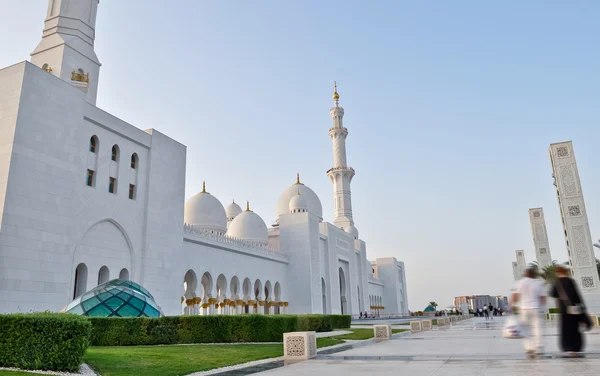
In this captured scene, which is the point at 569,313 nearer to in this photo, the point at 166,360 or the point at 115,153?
the point at 166,360

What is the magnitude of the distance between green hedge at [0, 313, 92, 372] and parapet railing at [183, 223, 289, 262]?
1776cm

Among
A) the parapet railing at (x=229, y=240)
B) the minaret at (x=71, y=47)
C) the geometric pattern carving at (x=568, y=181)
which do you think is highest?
the minaret at (x=71, y=47)

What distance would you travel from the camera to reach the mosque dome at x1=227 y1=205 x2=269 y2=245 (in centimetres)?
3716

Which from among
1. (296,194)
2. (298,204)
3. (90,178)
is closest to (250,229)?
(298,204)

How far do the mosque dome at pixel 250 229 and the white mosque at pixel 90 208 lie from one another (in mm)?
2616

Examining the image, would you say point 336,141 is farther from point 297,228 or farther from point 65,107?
point 65,107

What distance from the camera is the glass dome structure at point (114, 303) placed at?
14000 millimetres

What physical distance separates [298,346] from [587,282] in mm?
20450

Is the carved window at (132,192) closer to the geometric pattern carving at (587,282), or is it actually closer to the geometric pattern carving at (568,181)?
the geometric pattern carving at (568,181)

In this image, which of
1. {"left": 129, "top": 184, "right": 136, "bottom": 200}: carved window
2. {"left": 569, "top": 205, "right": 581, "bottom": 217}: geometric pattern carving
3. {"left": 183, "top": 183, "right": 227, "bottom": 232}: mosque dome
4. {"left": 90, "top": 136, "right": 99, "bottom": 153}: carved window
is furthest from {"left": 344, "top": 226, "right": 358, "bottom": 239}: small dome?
{"left": 90, "top": 136, "right": 99, "bottom": 153}: carved window

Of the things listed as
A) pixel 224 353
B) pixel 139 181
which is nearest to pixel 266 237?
pixel 139 181

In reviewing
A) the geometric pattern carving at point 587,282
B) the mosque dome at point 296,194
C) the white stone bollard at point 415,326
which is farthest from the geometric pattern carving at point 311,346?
the mosque dome at point 296,194

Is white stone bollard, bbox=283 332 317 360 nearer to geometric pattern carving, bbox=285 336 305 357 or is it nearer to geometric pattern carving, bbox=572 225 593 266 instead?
geometric pattern carving, bbox=285 336 305 357

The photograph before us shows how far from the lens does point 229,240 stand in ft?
97.8
